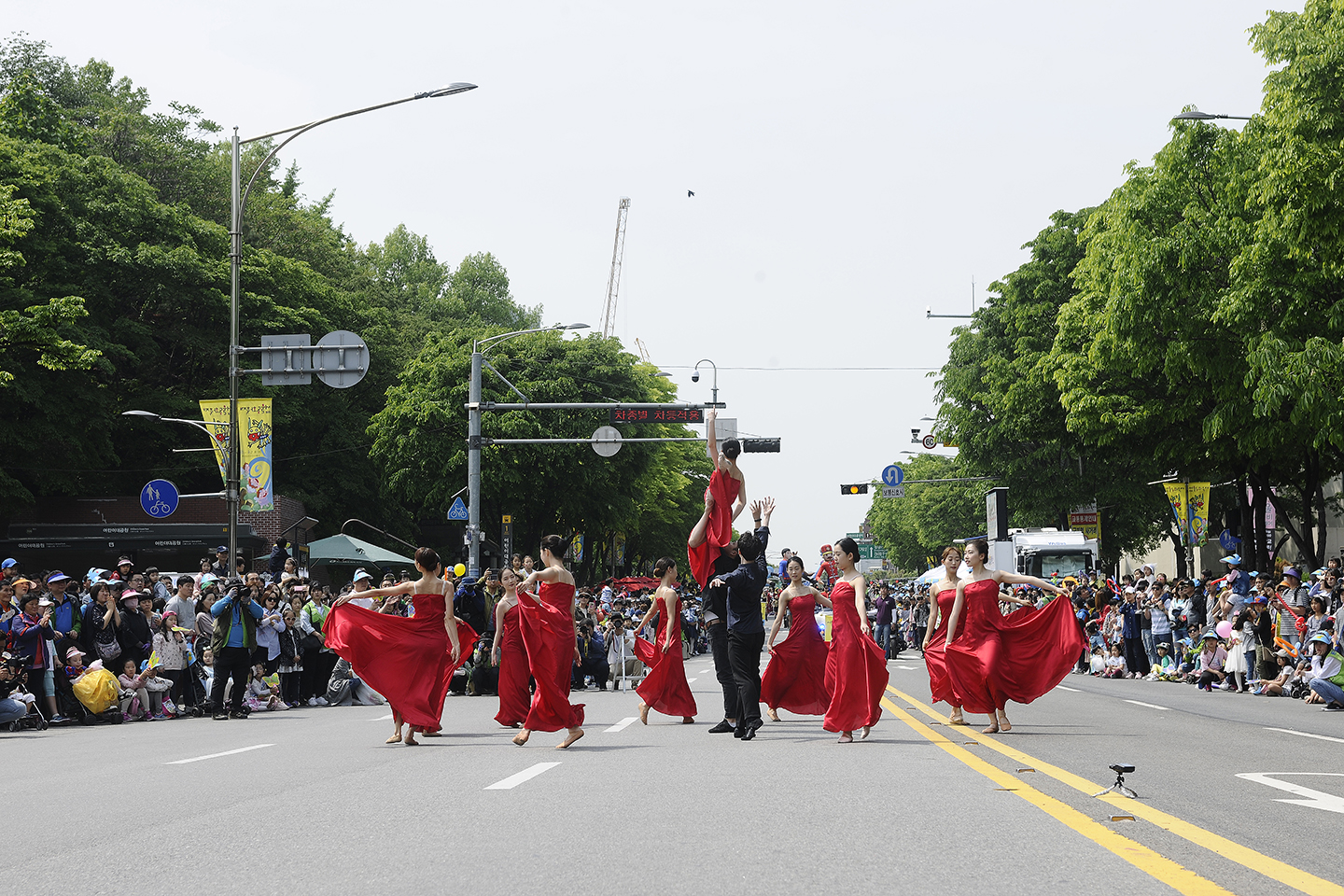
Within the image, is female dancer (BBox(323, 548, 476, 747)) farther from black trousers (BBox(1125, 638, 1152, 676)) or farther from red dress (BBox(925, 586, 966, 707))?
black trousers (BBox(1125, 638, 1152, 676))

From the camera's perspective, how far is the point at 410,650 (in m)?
13.6

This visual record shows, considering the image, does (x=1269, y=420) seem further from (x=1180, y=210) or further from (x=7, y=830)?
(x=7, y=830)

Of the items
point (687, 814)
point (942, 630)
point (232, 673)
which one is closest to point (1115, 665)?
point (942, 630)

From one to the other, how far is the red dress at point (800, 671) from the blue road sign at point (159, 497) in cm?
1780

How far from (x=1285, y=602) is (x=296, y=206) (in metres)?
56.0

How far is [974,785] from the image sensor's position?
920 centimetres

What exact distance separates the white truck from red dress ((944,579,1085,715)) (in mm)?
30694

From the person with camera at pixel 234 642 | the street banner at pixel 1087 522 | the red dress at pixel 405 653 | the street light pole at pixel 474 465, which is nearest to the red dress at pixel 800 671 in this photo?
the red dress at pixel 405 653

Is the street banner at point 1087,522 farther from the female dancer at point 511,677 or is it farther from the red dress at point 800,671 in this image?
the female dancer at point 511,677

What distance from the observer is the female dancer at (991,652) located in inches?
538

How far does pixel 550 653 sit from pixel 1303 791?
6.10 meters

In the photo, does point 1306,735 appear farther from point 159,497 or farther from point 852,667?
point 159,497

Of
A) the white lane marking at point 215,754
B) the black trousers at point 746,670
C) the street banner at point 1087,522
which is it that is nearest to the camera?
the white lane marking at point 215,754

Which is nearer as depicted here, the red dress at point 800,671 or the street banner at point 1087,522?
the red dress at point 800,671
